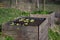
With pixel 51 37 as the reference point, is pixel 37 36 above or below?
above

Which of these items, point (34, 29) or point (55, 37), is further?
point (55, 37)

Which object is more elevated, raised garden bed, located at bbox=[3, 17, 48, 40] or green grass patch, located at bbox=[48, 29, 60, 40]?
raised garden bed, located at bbox=[3, 17, 48, 40]

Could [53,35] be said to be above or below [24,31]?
below

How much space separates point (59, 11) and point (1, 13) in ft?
15.2

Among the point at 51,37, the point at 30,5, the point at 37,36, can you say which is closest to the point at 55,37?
the point at 51,37

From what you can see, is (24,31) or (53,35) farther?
(53,35)

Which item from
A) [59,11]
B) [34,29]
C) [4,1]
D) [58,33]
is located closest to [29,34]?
[34,29]

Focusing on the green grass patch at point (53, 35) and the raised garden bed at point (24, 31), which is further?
the green grass patch at point (53, 35)

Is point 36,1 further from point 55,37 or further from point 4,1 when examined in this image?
point 55,37

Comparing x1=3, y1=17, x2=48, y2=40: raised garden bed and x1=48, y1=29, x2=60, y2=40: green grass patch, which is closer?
x1=3, y1=17, x2=48, y2=40: raised garden bed

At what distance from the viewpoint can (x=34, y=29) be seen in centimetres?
528

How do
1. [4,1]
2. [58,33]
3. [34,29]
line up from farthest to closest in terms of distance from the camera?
[4,1], [58,33], [34,29]

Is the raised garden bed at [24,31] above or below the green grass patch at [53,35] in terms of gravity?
above

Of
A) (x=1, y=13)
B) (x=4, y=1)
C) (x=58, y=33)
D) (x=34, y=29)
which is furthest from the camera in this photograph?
(x=4, y=1)
